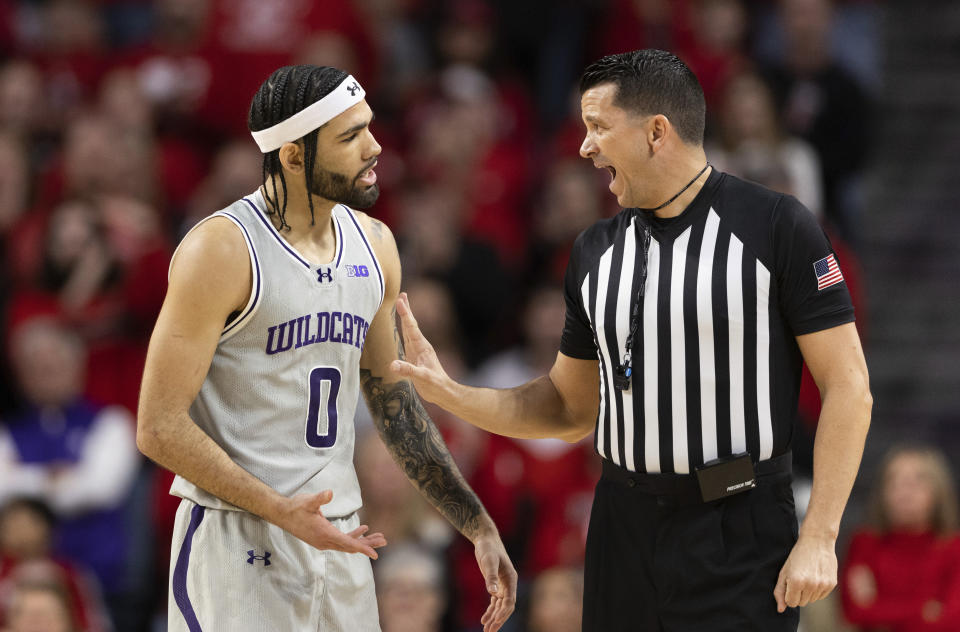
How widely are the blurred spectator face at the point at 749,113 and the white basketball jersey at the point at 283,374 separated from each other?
4.40 metres

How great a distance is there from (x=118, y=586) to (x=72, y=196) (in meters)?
2.21

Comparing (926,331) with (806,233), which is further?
(926,331)

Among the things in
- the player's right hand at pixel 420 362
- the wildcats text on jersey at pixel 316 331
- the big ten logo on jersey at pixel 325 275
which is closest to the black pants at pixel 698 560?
the player's right hand at pixel 420 362

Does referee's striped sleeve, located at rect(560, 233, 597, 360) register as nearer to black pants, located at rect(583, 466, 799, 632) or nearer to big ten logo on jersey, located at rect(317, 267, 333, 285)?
black pants, located at rect(583, 466, 799, 632)

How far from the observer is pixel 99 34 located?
9.59 m

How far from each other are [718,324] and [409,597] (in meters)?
2.75

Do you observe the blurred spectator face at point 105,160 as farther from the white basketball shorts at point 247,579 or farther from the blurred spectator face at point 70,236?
the white basketball shorts at point 247,579

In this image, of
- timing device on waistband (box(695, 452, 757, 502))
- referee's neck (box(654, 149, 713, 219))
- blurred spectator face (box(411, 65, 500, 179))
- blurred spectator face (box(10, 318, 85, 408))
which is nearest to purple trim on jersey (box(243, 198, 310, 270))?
referee's neck (box(654, 149, 713, 219))

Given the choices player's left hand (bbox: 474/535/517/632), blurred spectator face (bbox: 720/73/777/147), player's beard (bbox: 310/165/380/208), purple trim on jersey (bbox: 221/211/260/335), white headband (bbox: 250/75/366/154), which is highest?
blurred spectator face (bbox: 720/73/777/147)

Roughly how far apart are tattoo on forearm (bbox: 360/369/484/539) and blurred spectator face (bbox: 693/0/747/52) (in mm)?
5219

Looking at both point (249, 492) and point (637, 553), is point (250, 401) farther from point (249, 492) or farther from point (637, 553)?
point (637, 553)

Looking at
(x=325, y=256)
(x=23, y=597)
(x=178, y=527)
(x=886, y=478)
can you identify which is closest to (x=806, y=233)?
(x=325, y=256)

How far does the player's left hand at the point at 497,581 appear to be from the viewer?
13.1 ft

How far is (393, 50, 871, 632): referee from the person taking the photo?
3.45m
